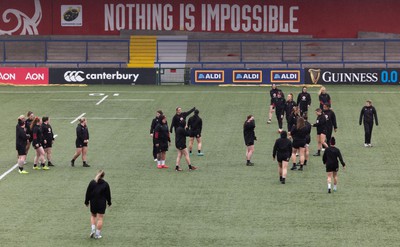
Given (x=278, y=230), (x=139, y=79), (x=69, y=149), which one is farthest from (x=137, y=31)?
(x=278, y=230)

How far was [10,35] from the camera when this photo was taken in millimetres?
68938

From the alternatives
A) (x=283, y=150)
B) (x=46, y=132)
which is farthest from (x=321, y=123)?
(x=46, y=132)

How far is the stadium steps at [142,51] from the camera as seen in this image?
6494 centimetres

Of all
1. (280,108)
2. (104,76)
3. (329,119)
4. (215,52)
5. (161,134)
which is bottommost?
(161,134)

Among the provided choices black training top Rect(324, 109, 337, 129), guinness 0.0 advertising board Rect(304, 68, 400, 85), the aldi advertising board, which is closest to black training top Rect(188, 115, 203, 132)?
black training top Rect(324, 109, 337, 129)

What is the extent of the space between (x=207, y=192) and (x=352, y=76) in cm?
2666

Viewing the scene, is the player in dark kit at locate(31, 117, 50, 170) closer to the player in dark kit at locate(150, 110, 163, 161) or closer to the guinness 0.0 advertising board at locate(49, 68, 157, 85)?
A: the player in dark kit at locate(150, 110, 163, 161)

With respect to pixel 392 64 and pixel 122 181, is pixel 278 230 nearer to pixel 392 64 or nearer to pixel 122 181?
pixel 122 181

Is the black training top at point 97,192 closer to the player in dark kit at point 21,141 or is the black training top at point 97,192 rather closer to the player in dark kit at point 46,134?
the player in dark kit at point 21,141

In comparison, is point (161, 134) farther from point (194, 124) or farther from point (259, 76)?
point (259, 76)

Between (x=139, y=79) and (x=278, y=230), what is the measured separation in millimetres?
31303

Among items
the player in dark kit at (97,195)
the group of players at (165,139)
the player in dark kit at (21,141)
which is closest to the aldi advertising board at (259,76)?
the group of players at (165,139)

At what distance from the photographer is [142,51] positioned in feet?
218

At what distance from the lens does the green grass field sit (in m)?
25.9
